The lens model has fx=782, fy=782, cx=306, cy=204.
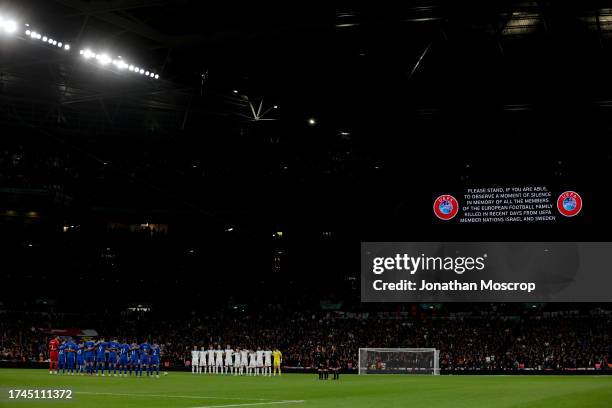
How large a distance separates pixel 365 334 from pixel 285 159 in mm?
13167

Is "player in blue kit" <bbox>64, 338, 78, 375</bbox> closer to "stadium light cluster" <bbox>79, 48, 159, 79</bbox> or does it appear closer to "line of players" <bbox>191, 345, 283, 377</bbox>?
"line of players" <bbox>191, 345, 283, 377</bbox>

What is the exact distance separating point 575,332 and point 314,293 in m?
20.0

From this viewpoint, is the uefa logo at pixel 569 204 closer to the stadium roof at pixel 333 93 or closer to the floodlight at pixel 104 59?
the stadium roof at pixel 333 93

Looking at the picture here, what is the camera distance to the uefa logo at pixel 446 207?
136 feet

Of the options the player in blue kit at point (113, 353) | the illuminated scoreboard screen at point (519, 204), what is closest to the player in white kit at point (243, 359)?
the player in blue kit at point (113, 353)

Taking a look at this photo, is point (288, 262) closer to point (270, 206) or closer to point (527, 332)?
point (270, 206)

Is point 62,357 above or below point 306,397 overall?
above

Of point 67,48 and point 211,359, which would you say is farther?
point 211,359

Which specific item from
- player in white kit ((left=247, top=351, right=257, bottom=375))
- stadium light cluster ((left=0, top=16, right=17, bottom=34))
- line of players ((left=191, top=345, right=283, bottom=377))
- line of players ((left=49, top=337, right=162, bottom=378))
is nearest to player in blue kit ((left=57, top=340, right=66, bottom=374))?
line of players ((left=49, top=337, right=162, bottom=378))

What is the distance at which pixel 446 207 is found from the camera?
41750 mm

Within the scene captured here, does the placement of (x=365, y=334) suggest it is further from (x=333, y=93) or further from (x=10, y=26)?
(x=10, y=26)

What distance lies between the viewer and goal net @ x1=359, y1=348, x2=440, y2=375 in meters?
45.9

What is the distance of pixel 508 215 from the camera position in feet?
131

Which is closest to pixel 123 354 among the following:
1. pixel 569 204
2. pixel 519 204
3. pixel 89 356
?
pixel 89 356
